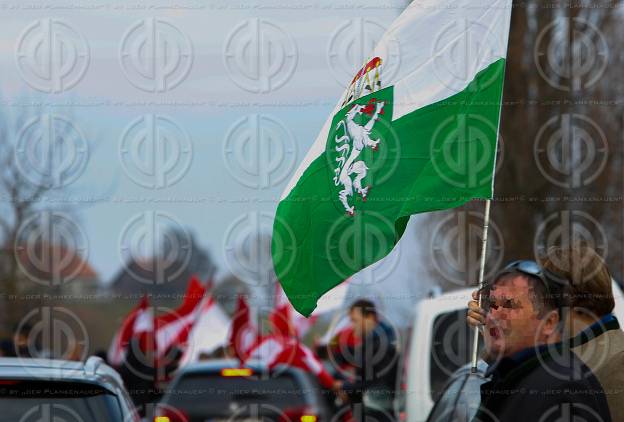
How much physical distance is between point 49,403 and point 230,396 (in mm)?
4565

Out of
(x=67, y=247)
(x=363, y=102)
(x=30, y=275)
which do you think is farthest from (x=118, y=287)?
(x=363, y=102)

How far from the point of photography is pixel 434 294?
36.3 feet

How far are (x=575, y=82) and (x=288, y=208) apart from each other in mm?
15686

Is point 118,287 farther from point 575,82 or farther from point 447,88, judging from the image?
point 447,88

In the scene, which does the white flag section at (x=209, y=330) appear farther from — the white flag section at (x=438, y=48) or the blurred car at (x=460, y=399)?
the white flag section at (x=438, y=48)

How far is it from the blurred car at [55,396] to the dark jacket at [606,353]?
204 cm

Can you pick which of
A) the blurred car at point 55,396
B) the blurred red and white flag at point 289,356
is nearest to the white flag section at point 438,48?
the blurred car at point 55,396

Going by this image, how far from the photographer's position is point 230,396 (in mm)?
10367

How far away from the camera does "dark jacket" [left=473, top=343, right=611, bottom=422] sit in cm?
450

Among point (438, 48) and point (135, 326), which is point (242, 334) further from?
point (438, 48)

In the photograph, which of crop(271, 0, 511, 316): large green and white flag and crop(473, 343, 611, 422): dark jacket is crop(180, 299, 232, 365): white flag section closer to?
crop(271, 0, 511, 316): large green and white flag

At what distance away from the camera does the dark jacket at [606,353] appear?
5.19 metres

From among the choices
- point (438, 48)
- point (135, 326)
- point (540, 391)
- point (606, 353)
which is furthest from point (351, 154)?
point (135, 326)

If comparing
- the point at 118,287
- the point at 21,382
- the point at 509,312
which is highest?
the point at 509,312
